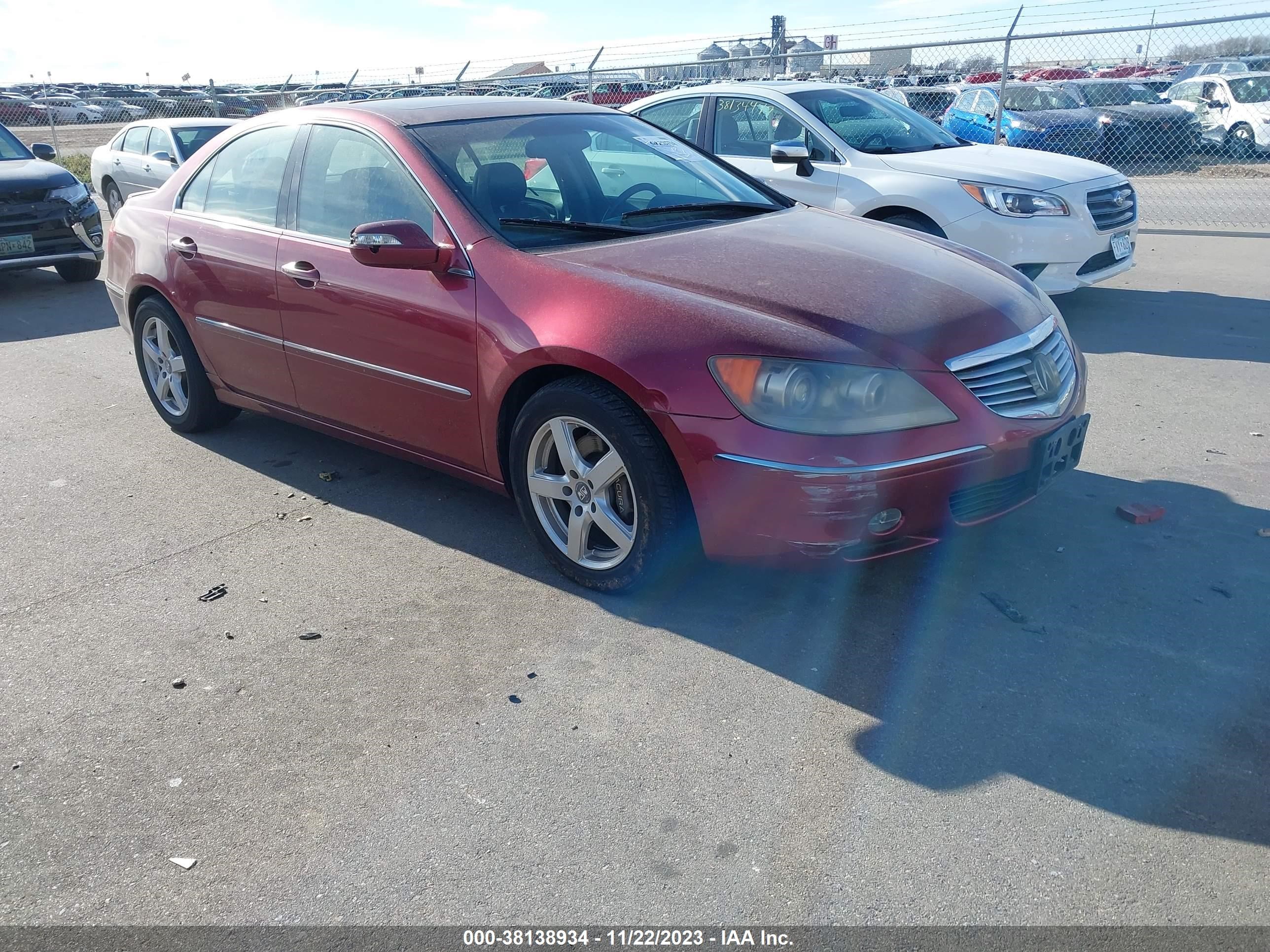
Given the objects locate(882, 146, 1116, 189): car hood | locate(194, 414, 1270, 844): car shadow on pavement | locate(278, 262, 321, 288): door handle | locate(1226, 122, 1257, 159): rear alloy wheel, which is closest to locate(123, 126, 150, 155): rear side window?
locate(882, 146, 1116, 189): car hood

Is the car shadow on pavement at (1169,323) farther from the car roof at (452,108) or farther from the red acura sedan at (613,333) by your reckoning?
the car roof at (452,108)

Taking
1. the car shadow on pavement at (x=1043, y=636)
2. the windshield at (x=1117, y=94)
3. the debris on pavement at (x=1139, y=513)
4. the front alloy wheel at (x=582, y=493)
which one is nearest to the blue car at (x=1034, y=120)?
the windshield at (x=1117, y=94)

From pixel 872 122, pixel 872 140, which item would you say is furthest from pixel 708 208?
pixel 872 122

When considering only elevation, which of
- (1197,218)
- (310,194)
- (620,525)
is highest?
(310,194)

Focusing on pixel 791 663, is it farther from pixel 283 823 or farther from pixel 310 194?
pixel 310 194


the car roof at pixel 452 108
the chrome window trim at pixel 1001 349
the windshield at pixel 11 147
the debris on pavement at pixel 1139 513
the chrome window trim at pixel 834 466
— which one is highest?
the car roof at pixel 452 108

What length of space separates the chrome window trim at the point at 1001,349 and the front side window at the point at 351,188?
1957mm

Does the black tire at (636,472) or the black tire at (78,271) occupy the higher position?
the black tire at (636,472)

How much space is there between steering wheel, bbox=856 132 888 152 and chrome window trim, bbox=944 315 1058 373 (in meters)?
4.48

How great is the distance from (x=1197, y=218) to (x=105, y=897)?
1353cm

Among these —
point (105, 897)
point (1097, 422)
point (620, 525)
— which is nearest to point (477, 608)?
point (620, 525)

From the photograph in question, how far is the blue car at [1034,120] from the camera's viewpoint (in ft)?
53.6

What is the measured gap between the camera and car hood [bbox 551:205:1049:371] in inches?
132

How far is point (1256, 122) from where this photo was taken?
19.1 metres
